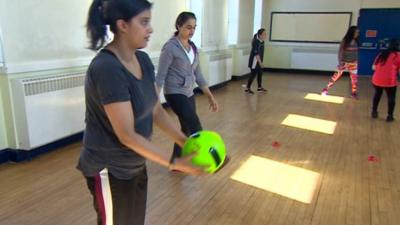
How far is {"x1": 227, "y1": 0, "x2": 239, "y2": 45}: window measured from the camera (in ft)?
30.8

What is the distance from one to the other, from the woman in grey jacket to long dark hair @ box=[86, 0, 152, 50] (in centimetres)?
166

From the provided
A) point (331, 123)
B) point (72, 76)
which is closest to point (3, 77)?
point (72, 76)

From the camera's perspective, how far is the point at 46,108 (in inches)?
147

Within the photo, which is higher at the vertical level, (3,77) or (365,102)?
(3,77)

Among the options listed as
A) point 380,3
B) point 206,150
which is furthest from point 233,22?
point 206,150

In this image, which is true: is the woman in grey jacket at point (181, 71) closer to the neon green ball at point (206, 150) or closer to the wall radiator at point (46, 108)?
the wall radiator at point (46, 108)

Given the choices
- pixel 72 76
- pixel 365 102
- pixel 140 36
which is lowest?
pixel 365 102

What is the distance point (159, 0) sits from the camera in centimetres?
587

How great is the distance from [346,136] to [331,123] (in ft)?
2.22

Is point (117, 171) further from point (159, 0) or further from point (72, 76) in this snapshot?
point (159, 0)

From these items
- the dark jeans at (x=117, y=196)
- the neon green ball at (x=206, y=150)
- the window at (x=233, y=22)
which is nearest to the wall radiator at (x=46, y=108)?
the dark jeans at (x=117, y=196)

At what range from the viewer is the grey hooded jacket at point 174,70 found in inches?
116

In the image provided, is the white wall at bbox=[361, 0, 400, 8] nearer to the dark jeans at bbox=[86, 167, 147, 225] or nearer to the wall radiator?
the wall radiator

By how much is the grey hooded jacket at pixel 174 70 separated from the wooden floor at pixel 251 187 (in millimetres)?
878
